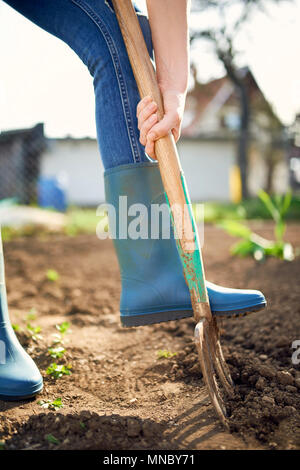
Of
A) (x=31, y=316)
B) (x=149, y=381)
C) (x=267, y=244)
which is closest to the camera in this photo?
(x=149, y=381)

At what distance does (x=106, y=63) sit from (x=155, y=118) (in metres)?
0.27

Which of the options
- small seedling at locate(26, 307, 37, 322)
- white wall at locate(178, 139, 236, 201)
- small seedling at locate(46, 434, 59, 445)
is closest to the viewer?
small seedling at locate(46, 434, 59, 445)

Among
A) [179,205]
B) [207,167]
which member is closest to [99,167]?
[207,167]

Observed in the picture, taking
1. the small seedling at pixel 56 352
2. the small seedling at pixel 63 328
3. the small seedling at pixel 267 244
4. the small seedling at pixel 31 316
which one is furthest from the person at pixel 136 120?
the small seedling at pixel 267 244

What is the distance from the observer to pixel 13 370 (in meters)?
1.25

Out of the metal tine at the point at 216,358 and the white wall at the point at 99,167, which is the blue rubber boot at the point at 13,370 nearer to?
the metal tine at the point at 216,358

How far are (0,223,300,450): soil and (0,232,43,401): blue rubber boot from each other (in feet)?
0.13

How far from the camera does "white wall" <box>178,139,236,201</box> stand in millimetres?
15719

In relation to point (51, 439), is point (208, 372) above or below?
above

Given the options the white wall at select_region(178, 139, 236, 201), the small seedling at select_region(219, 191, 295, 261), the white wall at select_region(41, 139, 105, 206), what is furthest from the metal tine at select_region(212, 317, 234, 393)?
the white wall at select_region(178, 139, 236, 201)

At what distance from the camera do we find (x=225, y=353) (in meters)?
1.51

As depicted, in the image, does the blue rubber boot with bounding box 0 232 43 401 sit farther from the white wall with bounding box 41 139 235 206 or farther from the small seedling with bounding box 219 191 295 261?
the white wall with bounding box 41 139 235 206

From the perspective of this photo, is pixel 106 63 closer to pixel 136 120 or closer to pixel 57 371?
pixel 136 120

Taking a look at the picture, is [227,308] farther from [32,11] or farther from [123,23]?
[32,11]
